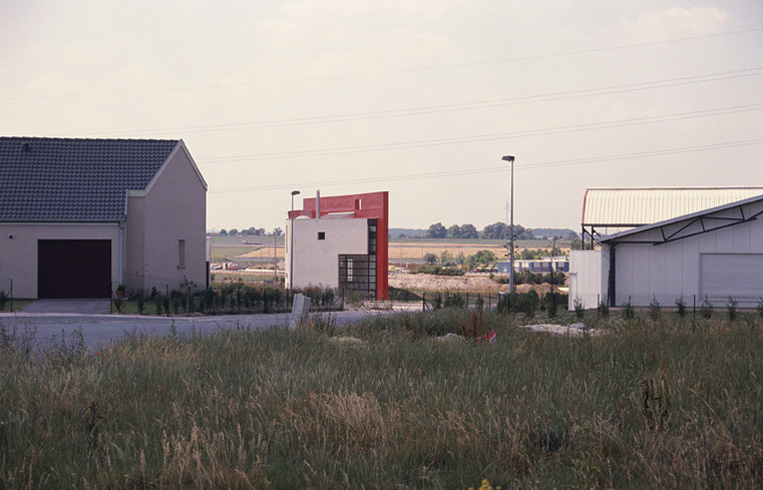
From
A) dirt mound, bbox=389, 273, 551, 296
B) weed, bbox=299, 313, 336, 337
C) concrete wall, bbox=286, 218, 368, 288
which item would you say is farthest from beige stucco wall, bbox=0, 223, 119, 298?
dirt mound, bbox=389, 273, 551, 296

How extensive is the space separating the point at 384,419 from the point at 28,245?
2648 cm

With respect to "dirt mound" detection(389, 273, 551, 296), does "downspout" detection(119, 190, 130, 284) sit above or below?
above

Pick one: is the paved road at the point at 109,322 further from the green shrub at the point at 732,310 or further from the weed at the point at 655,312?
the green shrub at the point at 732,310

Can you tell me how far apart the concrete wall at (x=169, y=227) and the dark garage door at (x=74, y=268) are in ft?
3.73

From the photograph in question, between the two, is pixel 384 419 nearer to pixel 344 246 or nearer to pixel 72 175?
pixel 72 175

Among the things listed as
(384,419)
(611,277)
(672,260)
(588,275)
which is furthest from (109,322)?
(672,260)

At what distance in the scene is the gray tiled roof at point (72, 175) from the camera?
29.2 m

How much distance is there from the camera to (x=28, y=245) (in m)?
28.8

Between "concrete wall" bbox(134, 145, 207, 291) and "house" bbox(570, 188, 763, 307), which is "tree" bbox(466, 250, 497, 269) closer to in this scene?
"concrete wall" bbox(134, 145, 207, 291)

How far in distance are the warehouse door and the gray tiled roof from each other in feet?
76.2

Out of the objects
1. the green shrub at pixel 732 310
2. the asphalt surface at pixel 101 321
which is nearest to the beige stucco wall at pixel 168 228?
the asphalt surface at pixel 101 321

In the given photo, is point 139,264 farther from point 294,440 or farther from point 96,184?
point 294,440

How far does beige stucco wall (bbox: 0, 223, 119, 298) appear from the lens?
1130 inches

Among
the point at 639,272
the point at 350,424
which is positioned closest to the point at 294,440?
the point at 350,424
